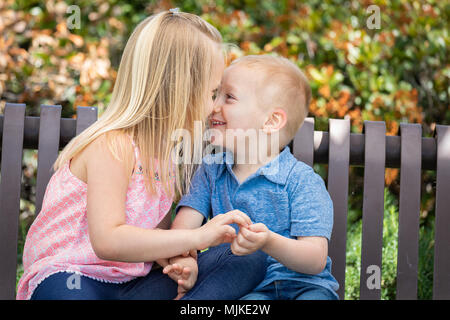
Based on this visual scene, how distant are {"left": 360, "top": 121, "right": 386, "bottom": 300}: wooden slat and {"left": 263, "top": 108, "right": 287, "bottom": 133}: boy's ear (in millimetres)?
410

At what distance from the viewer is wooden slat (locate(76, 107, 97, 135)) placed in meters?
2.51

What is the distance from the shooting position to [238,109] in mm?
2348

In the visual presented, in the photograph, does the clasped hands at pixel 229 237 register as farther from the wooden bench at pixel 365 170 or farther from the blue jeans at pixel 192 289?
the wooden bench at pixel 365 170

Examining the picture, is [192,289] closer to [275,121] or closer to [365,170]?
[275,121]

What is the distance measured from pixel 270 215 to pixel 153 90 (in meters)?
0.63

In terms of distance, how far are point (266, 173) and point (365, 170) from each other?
1.57 feet

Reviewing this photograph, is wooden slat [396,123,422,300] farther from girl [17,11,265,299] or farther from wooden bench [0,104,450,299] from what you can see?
girl [17,11,265,299]

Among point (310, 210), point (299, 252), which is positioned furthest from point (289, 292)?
point (310, 210)

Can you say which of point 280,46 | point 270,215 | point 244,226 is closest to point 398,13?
point 280,46

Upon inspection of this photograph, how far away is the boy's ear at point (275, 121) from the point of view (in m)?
2.37

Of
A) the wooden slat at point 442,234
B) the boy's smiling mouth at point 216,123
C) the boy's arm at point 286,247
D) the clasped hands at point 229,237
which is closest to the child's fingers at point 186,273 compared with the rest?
the clasped hands at point 229,237

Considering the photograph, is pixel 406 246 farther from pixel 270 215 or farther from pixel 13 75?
pixel 13 75

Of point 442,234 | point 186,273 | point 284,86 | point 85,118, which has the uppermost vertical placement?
point 284,86

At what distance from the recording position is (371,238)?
98.5 inches
